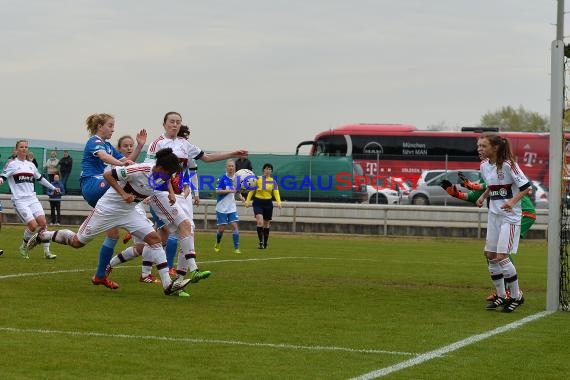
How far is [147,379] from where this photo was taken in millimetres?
7867

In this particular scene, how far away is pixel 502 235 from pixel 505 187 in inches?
21.4

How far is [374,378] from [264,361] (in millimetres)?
1060

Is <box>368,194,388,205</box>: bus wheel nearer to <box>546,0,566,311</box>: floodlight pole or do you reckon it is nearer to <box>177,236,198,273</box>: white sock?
<box>177,236,198,273</box>: white sock

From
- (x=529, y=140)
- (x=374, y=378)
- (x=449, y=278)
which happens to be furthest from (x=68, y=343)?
(x=529, y=140)

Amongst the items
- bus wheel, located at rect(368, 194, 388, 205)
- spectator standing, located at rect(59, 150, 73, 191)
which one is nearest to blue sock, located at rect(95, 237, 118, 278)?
spectator standing, located at rect(59, 150, 73, 191)

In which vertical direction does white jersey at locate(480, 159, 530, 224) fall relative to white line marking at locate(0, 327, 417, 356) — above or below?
above

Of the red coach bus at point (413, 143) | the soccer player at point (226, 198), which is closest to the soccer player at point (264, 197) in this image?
the soccer player at point (226, 198)

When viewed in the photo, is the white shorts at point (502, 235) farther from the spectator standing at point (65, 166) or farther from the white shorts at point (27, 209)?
the spectator standing at point (65, 166)

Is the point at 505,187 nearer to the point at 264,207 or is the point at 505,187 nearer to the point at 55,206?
the point at 264,207

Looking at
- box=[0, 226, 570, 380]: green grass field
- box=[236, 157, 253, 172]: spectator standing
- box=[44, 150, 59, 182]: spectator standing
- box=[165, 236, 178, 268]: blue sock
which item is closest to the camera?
box=[0, 226, 570, 380]: green grass field

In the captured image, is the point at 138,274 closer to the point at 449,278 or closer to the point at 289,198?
the point at 449,278

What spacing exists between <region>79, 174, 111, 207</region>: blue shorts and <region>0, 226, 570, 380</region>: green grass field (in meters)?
1.13

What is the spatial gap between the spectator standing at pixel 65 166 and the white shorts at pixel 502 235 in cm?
2952

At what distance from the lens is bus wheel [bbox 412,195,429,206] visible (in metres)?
43.9
